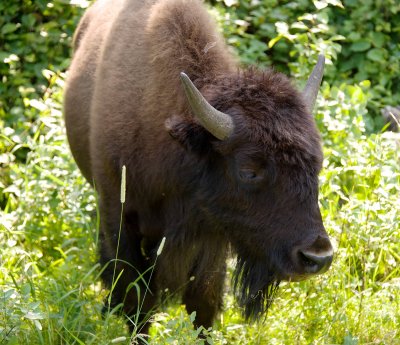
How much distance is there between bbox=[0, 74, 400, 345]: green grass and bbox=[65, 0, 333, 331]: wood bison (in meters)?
0.28

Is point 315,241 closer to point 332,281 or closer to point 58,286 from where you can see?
point 332,281

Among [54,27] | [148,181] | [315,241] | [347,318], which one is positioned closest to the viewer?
[315,241]

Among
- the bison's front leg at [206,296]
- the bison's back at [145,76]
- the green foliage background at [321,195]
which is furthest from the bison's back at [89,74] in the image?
the bison's front leg at [206,296]

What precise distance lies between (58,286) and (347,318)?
155 cm

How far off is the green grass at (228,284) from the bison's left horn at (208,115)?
85cm

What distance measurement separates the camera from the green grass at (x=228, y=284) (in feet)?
13.2

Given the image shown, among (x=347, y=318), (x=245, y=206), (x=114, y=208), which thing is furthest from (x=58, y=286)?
(x=347, y=318)

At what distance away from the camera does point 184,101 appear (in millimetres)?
4055

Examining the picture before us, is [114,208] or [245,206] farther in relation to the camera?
[114,208]

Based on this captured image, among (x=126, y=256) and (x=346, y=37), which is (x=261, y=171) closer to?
(x=126, y=256)

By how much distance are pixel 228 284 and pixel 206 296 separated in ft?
1.14

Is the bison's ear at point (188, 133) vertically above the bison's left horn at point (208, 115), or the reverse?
the bison's left horn at point (208, 115)

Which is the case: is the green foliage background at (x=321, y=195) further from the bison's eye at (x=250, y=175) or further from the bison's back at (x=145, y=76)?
the bison's eye at (x=250, y=175)

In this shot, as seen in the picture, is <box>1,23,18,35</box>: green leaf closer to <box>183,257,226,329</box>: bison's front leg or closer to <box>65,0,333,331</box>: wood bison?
<box>65,0,333,331</box>: wood bison
